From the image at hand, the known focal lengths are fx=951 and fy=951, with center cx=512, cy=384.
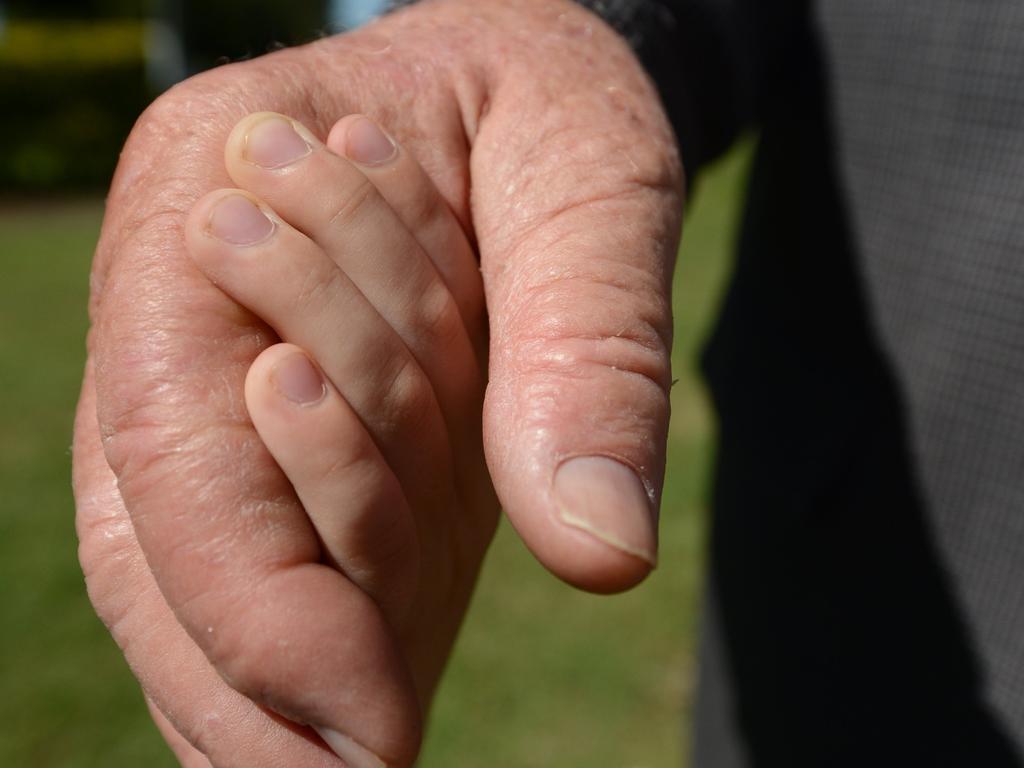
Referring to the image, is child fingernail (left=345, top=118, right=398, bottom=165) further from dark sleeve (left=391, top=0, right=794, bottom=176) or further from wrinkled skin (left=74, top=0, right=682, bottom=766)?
dark sleeve (left=391, top=0, right=794, bottom=176)

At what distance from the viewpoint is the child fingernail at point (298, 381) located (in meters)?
0.93

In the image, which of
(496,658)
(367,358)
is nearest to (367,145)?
(367,358)

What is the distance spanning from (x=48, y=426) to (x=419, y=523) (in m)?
5.45

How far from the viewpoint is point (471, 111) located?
120 cm

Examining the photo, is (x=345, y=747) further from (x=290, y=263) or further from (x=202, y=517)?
(x=290, y=263)

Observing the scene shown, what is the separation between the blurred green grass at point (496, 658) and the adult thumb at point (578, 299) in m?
2.04

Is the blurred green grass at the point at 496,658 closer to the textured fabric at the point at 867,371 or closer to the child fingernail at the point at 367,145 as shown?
the textured fabric at the point at 867,371

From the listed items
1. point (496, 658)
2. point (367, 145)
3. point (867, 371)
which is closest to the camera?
point (367, 145)

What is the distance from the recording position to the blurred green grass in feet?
11.1

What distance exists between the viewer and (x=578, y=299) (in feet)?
3.17

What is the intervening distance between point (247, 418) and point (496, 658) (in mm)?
3130

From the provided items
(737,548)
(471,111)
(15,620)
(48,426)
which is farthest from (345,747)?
(48,426)

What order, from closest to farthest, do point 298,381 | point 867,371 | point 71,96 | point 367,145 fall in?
1. point 298,381
2. point 367,145
3. point 867,371
4. point 71,96

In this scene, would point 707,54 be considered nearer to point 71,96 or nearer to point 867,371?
point 867,371
